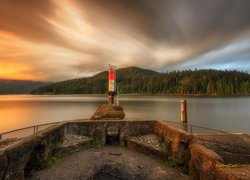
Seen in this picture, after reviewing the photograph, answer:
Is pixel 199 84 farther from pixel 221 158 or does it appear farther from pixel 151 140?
pixel 221 158

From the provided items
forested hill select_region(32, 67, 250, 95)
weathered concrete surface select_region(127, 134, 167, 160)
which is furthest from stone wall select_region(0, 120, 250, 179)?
forested hill select_region(32, 67, 250, 95)

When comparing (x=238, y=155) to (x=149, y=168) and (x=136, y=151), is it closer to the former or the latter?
(x=149, y=168)

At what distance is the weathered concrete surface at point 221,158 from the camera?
526 centimetres

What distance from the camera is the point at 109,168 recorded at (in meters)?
9.00

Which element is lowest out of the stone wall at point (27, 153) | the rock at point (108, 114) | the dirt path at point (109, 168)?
the dirt path at point (109, 168)

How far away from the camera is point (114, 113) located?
16.4 metres

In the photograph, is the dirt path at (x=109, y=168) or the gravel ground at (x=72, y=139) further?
the gravel ground at (x=72, y=139)

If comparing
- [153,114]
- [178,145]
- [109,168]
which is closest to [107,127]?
[109,168]

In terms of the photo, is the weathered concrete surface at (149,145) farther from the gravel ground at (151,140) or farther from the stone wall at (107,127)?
the stone wall at (107,127)

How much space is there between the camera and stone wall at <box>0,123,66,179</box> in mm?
6215

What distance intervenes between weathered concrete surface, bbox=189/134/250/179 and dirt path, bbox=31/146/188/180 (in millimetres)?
1495

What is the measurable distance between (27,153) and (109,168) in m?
3.52

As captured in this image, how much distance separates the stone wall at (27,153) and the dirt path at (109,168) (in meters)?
0.62

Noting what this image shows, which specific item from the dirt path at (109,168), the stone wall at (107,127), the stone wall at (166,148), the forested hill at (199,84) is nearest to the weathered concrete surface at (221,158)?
the stone wall at (166,148)
